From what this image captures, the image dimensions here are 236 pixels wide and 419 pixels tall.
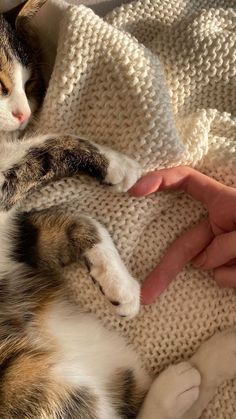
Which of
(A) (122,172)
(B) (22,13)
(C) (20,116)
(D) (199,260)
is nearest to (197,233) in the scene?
(D) (199,260)

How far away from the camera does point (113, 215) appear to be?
1.00 m

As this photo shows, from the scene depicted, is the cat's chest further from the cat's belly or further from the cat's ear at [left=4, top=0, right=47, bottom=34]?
the cat's ear at [left=4, top=0, right=47, bottom=34]

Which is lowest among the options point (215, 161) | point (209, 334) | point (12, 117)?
point (209, 334)

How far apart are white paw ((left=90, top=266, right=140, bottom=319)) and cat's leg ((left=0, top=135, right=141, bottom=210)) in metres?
0.15

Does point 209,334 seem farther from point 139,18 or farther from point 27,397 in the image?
point 139,18

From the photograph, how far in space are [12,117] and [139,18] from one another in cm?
35

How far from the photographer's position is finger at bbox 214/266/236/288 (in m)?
0.97

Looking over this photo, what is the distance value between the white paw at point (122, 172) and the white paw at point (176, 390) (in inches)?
13.6

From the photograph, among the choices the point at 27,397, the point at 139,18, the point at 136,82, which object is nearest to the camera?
the point at 27,397

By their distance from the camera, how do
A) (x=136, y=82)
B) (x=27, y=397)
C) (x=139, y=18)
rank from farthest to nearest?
(x=139, y=18)
(x=136, y=82)
(x=27, y=397)

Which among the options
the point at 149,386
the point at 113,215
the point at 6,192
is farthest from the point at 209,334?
the point at 6,192

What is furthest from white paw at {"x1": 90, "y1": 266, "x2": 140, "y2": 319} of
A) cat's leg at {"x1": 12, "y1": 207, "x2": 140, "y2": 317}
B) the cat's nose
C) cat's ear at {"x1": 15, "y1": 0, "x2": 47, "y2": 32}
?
cat's ear at {"x1": 15, "y1": 0, "x2": 47, "y2": 32}

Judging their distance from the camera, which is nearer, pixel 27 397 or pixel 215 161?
pixel 27 397

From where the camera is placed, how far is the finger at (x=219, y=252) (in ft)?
3.04
